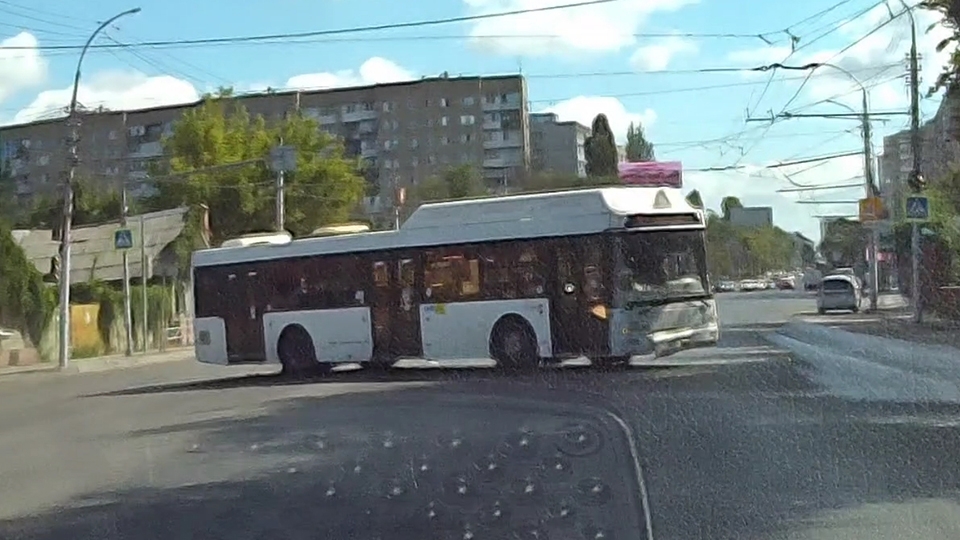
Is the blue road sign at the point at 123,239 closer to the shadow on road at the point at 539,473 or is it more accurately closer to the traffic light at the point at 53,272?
the traffic light at the point at 53,272

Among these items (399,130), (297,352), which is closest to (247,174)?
(399,130)

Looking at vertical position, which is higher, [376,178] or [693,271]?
[376,178]

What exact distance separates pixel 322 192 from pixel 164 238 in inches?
414

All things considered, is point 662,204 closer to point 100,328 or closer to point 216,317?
point 216,317

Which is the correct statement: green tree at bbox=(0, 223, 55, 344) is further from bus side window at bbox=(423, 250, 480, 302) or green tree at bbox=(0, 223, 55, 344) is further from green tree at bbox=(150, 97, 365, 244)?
bus side window at bbox=(423, 250, 480, 302)

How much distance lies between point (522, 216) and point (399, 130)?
12986 mm

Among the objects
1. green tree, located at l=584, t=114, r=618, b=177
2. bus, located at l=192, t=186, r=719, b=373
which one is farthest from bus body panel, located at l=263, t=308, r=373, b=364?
green tree, located at l=584, t=114, r=618, b=177

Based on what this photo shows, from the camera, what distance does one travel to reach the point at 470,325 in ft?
72.2

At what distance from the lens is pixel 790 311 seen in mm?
53062

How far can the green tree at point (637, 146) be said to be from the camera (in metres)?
27.7

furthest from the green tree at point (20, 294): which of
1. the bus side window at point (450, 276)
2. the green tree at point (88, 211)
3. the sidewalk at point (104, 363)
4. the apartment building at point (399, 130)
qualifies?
the bus side window at point (450, 276)

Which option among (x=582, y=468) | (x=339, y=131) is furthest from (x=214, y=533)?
(x=339, y=131)

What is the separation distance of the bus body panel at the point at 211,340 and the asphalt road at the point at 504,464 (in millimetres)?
5178

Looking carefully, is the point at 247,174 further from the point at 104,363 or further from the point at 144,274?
the point at 104,363
